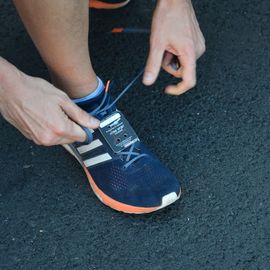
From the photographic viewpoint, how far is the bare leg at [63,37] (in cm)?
109

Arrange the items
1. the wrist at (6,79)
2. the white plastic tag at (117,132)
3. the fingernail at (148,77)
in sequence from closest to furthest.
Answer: the wrist at (6,79) → the fingernail at (148,77) → the white plastic tag at (117,132)

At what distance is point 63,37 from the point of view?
114 centimetres

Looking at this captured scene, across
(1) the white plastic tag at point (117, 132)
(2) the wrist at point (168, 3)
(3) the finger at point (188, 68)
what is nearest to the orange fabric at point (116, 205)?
(1) the white plastic tag at point (117, 132)

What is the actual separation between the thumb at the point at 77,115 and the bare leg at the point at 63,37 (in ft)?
0.40

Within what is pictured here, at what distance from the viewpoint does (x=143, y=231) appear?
1367 millimetres

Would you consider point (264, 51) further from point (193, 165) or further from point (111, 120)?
point (111, 120)

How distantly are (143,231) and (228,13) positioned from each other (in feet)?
2.63

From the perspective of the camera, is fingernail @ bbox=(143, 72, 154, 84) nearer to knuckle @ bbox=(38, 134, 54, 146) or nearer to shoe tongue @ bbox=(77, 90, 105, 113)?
shoe tongue @ bbox=(77, 90, 105, 113)

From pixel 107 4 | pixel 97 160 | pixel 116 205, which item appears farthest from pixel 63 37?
pixel 107 4

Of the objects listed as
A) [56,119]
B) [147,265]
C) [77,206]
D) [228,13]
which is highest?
[56,119]

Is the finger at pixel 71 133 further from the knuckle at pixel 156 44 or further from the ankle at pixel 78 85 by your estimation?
the knuckle at pixel 156 44

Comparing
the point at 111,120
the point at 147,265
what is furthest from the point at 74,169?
the point at 147,265

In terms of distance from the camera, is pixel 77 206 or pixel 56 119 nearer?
pixel 56 119

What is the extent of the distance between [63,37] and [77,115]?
0.17m
